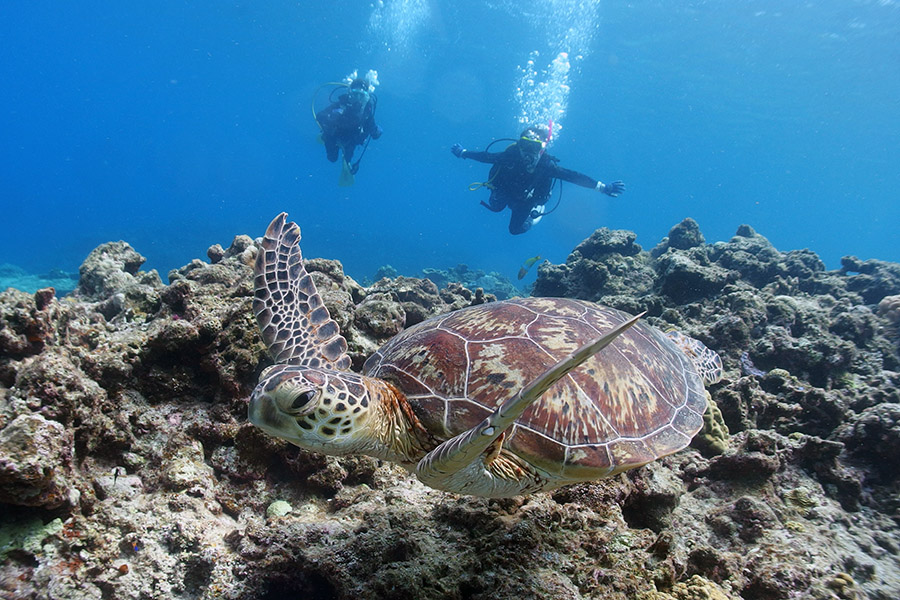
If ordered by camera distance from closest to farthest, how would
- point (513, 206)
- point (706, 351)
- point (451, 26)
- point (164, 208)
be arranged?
point (706, 351) < point (513, 206) < point (451, 26) < point (164, 208)

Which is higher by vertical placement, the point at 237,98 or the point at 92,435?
the point at 237,98

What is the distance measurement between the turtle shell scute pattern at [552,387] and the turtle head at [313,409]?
366mm

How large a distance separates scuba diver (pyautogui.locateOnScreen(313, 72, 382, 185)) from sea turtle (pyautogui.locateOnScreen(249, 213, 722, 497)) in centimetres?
1312

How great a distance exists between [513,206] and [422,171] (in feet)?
411

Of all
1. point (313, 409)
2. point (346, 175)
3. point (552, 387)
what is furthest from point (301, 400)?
point (346, 175)

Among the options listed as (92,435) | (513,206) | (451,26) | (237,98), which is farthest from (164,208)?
(92,435)

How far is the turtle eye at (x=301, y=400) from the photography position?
1438mm

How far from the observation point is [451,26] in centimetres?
4006

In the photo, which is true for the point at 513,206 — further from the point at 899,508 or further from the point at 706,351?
the point at 899,508

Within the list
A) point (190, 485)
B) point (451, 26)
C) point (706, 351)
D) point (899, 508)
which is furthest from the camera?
point (451, 26)

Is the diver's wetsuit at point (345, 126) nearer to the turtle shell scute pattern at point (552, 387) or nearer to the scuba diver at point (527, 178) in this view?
the scuba diver at point (527, 178)

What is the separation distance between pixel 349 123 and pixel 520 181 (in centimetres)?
750

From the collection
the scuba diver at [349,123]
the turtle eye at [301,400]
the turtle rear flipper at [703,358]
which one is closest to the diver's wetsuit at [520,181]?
the scuba diver at [349,123]

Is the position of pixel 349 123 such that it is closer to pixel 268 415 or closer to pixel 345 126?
pixel 345 126
